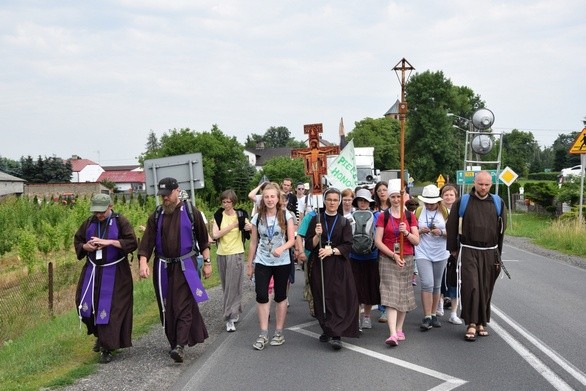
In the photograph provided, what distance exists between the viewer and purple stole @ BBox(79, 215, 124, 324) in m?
6.74

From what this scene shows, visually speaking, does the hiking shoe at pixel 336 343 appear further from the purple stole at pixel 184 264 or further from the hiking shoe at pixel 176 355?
the hiking shoe at pixel 176 355

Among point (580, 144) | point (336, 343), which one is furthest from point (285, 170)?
point (336, 343)

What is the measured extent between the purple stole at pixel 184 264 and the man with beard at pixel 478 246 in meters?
3.17

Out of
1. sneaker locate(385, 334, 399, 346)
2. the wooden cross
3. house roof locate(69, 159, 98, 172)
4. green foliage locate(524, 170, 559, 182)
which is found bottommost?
green foliage locate(524, 170, 559, 182)

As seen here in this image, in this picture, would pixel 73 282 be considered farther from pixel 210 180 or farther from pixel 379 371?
pixel 210 180

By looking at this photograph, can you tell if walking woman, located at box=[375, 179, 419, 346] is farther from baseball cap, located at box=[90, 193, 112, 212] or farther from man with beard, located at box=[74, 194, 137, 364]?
baseball cap, located at box=[90, 193, 112, 212]

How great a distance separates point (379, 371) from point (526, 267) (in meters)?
10.3

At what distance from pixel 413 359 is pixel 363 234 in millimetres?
1740

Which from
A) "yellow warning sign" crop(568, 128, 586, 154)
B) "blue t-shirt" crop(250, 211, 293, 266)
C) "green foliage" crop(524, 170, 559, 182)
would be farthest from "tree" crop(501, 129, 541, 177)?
"blue t-shirt" crop(250, 211, 293, 266)

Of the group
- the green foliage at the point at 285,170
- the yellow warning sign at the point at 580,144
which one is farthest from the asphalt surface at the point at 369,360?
the green foliage at the point at 285,170

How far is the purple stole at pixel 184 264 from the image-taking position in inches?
267

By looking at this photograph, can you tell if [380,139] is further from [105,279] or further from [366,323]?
[105,279]

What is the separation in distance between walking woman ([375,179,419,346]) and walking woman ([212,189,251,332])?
2044 mm

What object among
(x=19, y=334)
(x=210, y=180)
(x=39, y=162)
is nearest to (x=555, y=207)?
(x=19, y=334)
